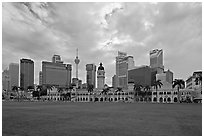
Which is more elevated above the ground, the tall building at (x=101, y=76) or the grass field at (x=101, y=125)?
the tall building at (x=101, y=76)

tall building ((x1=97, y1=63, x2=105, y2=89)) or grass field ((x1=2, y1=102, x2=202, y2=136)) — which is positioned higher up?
tall building ((x1=97, y1=63, x2=105, y2=89))

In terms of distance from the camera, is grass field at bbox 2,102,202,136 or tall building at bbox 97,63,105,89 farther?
tall building at bbox 97,63,105,89

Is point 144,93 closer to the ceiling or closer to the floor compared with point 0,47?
closer to the floor

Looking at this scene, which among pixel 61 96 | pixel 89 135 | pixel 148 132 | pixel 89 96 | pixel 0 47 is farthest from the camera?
pixel 61 96

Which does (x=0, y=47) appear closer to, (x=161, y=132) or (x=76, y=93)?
(x=161, y=132)

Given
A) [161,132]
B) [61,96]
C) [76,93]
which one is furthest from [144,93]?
[161,132]

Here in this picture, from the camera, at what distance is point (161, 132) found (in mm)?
15867

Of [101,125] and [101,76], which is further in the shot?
[101,76]

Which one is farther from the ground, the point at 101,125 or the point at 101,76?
the point at 101,76

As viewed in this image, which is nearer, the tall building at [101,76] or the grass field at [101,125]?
the grass field at [101,125]

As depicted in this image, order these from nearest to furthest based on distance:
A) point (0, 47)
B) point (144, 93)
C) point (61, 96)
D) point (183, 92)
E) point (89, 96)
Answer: point (0, 47)
point (183, 92)
point (144, 93)
point (89, 96)
point (61, 96)

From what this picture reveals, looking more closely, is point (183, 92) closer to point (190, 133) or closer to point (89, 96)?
point (89, 96)

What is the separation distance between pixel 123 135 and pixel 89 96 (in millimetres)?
134772

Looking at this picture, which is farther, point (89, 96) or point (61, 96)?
point (61, 96)
